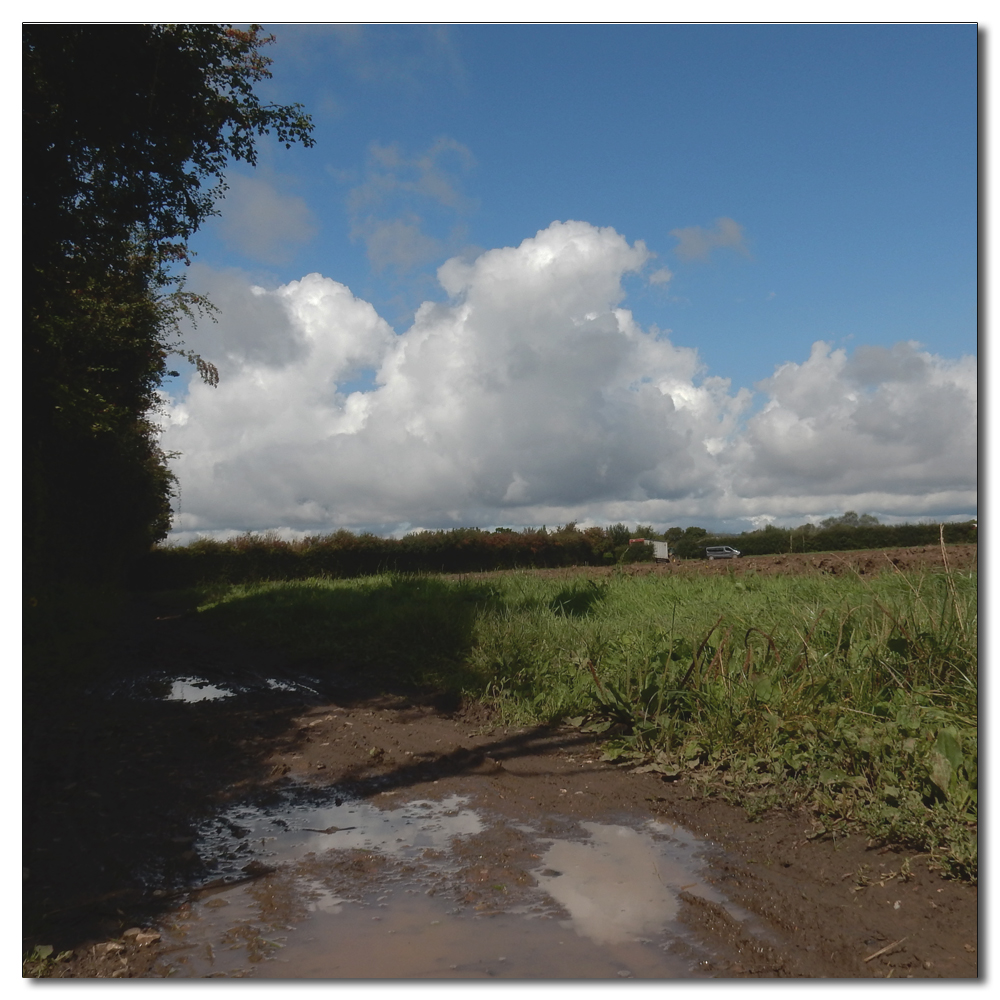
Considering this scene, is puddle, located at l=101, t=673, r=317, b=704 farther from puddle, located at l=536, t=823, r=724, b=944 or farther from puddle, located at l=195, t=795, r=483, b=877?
puddle, located at l=536, t=823, r=724, b=944

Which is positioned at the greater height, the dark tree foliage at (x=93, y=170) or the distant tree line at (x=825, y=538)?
the dark tree foliage at (x=93, y=170)

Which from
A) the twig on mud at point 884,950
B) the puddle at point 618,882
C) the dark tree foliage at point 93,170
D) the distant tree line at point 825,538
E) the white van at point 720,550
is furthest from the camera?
the white van at point 720,550

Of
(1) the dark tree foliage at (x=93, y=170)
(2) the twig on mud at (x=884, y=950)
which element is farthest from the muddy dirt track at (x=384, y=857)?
(1) the dark tree foliage at (x=93, y=170)

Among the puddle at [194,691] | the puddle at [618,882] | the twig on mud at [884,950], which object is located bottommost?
the puddle at [194,691]

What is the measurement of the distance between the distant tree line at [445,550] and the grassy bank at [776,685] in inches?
607

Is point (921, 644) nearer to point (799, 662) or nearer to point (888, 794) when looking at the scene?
point (799, 662)

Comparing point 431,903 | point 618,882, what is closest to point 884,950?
point 618,882

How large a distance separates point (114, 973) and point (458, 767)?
273cm

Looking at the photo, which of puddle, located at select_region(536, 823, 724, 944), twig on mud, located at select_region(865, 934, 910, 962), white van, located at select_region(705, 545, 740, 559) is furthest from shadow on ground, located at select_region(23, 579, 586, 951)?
white van, located at select_region(705, 545, 740, 559)

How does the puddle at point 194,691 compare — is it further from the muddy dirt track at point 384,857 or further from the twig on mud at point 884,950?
the twig on mud at point 884,950

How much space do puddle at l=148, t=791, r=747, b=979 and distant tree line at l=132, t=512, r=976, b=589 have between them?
62.7ft

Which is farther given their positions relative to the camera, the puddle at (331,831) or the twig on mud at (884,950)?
the puddle at (331,831)

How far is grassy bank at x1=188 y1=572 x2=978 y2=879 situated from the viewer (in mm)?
3654

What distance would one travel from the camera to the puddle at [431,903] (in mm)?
2641
